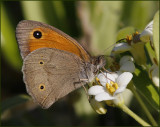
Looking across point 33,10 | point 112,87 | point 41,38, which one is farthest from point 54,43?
point 33,10

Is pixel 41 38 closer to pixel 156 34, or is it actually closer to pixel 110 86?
pixel 110 86

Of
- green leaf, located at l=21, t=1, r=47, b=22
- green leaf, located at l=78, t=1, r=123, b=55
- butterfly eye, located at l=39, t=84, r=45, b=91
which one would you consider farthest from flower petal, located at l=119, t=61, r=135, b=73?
green leaf, located at l=21, t=1, r=47, b=22

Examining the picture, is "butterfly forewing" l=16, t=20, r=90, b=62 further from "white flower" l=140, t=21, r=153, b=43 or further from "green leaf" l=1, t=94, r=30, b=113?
"green leaf" l=1, t=94, r=30, b=113

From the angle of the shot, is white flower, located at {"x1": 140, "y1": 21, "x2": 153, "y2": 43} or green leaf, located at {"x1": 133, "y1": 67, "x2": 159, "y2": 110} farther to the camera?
green leaf, located at {"x1": 133, "y1": 67, "x2": 159, "y2": 110}

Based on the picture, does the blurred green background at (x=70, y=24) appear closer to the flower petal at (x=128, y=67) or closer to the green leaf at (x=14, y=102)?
the green leaf at (x=14, y=102)

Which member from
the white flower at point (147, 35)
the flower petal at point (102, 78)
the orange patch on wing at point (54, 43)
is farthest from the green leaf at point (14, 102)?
the white flower at point (147, 35)

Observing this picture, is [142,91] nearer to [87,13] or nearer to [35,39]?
[35,39]

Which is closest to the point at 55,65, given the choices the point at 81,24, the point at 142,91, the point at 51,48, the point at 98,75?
the point at 51,48
